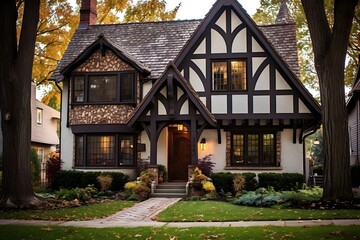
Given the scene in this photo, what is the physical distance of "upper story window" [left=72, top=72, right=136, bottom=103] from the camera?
22031mm

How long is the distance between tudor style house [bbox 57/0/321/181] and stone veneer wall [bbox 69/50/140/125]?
0.05 m

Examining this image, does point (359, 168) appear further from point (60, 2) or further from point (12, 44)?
point (60, 2)

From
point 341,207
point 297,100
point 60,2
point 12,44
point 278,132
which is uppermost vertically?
point 60,2

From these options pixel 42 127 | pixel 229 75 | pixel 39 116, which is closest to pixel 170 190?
pixel 229 75

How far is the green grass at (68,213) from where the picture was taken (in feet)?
43.3

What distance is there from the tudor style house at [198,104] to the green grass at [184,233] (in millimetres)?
9094

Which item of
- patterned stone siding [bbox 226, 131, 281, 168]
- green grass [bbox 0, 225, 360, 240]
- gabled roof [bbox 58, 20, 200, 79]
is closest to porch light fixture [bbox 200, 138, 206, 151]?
patterned stone siding [bbox 226, 131, 281, 168]

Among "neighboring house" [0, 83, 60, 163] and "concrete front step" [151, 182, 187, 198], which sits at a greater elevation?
"neighboring house" [0, 83, 60, 163]

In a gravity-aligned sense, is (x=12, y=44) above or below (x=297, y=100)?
above

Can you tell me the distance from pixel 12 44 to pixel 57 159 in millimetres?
8855

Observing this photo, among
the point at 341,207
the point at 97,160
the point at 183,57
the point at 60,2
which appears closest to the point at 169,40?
the point at 183,57

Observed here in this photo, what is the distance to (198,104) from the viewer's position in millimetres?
19453

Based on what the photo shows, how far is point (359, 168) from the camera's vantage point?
2425 cm

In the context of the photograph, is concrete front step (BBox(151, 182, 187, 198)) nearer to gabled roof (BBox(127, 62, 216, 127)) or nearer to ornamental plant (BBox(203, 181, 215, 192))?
ornamental plant (BBox(203, 181, 215, 192))
